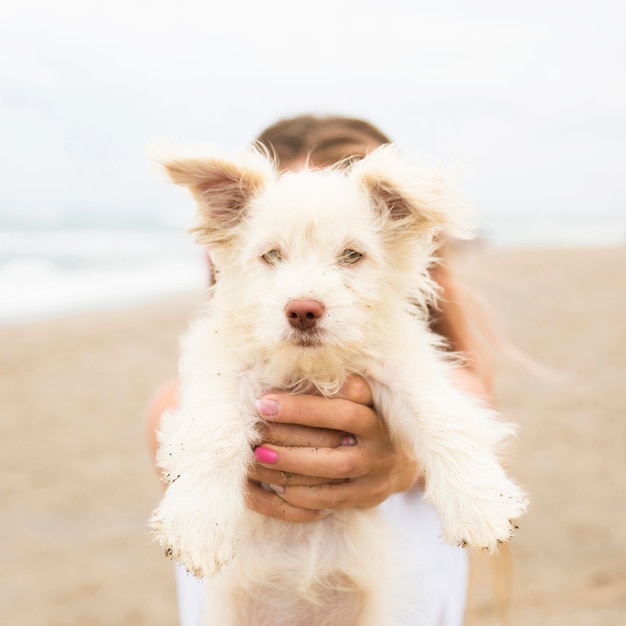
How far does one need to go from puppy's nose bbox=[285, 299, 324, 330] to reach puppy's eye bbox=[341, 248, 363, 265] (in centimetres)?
30

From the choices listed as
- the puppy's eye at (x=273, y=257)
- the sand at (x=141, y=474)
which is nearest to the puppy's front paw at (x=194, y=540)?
the puppy's eye at (x=273, y=257)

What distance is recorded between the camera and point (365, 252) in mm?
2607

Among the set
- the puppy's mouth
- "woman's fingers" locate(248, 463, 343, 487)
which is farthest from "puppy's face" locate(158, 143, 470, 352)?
"woman's fingers" locate(248, 463, 343, 487)

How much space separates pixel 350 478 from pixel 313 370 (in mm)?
451

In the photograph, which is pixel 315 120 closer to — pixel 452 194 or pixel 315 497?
pixel 452 194

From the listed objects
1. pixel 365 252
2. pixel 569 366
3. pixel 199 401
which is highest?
pixel 365 252

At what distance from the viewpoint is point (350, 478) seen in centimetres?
271

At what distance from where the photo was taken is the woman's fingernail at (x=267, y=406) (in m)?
2.57

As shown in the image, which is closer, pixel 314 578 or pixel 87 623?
pixel 314 578

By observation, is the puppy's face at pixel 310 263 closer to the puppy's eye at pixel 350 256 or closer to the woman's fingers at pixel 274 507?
the puppy's eye at pixel 350 256

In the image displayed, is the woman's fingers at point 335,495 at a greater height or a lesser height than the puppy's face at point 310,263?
lesser

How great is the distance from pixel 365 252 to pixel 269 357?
53 cm

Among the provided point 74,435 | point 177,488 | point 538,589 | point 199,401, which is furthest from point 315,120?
point 74,435

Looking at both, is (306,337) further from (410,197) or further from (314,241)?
(410,197)
